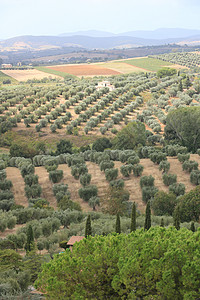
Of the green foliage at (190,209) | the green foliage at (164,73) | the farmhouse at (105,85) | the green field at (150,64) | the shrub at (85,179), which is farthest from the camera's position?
the green field at (150,64)

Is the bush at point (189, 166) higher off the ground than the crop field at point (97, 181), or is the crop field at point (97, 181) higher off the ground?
the bush at point (189, 166)

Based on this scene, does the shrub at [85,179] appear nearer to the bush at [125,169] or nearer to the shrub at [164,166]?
the bush at [125,169]

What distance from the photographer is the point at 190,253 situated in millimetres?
15266

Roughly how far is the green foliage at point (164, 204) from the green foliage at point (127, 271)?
56.5 ft

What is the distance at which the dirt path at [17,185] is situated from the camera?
3819 cm

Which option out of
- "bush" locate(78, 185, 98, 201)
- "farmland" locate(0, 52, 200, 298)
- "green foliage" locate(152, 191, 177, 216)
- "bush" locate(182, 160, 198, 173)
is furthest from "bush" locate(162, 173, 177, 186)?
"bush" locate(78, 185, 98, 201)

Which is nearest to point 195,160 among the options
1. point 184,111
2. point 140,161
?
point 140,161

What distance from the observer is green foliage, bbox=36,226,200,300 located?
46.1ft

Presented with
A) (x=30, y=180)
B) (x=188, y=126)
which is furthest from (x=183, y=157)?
(x=30, y=180)

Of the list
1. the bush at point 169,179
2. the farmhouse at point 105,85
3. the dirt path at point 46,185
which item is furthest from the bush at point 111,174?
the farmhouse at point 105,85

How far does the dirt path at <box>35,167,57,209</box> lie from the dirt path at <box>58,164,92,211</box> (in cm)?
193

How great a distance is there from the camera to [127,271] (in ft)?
46.3

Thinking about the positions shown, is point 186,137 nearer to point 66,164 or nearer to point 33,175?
point 66,164

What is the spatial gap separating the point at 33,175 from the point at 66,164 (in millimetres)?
7307
